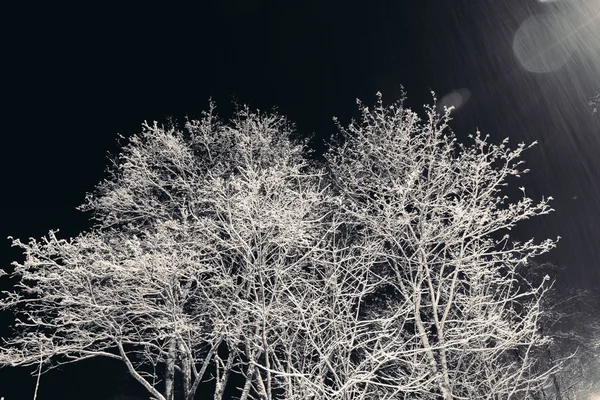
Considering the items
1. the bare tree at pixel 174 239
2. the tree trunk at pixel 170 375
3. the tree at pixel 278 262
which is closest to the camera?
the tree at pixel 278 262

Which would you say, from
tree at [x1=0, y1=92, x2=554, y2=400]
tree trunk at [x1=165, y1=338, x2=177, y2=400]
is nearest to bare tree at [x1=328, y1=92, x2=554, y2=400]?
tree at [x1=0, y1=92, x2=554, y2=400]

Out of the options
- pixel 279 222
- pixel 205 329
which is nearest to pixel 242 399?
pixel 205 329

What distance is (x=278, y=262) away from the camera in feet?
24.4

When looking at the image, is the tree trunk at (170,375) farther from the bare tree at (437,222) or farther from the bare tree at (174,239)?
the bare tree at (437,222)

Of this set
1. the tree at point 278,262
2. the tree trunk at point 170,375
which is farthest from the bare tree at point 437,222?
the tree trunk at point 170,375

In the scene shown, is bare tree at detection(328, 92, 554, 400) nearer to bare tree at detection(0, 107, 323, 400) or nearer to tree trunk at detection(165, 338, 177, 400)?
bare tree at detection(0, 107, 323, 400)

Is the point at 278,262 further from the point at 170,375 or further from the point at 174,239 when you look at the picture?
the point at 170,375

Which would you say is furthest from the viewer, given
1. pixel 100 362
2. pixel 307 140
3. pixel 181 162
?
pixel 100 362

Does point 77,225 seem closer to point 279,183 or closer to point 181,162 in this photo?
point 181,162

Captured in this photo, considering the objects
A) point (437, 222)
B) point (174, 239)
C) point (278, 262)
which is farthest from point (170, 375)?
point (437, 222)

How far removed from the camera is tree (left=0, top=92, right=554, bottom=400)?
645cm

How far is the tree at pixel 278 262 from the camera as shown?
6453mm

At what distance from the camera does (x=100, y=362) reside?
1423 centimetres

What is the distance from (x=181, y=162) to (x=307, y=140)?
4175mm
